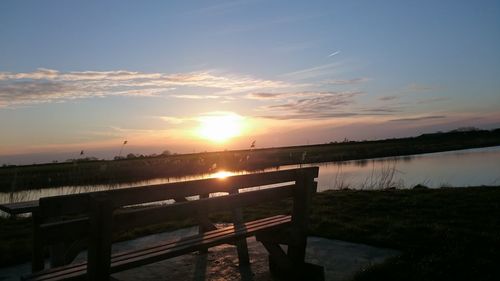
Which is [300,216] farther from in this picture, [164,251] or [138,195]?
[138,195]

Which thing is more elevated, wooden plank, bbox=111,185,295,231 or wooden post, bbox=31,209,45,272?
wooden plank, bbox=111,185,295,231

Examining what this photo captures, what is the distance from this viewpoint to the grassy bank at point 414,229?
450 centimetres

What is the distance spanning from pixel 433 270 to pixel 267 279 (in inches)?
65.7

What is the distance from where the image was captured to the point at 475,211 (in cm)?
752

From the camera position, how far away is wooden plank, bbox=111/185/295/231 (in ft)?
10.1

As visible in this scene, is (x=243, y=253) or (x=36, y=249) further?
(x=243, y=253)

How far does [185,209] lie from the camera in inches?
135

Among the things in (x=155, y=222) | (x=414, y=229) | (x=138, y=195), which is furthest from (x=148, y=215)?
(x=414, y=229)

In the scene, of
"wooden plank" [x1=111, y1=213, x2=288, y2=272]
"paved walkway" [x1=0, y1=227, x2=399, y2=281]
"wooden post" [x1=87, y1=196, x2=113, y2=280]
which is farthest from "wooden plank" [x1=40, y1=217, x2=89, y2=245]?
"paved walkway" [x1=0, y1=227, x2=399, y2=281]

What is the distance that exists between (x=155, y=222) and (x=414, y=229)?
169 inches

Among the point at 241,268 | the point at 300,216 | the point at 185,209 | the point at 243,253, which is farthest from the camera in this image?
the point at 243,253

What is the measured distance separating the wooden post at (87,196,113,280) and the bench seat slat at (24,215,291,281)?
17 cm

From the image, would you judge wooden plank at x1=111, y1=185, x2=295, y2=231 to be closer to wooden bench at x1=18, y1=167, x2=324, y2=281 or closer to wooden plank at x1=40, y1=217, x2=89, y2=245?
wooden bench at x1=18, y1=167, x2=324, y2=281

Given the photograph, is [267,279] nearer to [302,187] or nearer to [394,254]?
[302,187]
